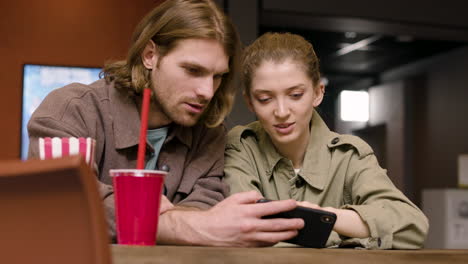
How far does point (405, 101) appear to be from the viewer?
800 centimetres

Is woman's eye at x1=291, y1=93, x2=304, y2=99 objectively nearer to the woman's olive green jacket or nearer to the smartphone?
the woman's olive green jacket

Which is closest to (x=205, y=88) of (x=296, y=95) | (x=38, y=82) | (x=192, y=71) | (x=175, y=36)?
(x=192, y=71)

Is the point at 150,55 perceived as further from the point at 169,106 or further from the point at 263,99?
the point at 263,99

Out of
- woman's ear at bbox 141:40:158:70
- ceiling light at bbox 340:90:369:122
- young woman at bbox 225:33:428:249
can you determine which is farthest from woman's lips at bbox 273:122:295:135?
ceiling light at bbox 340:90:369:122

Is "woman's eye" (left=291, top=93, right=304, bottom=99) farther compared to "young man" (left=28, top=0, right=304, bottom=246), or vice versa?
"woman's eye" (left=291, top=93, right=304, bottom=99)

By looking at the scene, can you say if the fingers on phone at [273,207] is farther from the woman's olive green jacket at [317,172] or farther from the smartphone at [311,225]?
the woman's olive green jacket at [317,172]

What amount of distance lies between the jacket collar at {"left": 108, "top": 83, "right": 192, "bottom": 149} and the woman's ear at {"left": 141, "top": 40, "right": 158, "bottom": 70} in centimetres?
11

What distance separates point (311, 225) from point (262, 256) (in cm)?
27

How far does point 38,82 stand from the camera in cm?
361

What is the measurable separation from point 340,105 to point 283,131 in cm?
739

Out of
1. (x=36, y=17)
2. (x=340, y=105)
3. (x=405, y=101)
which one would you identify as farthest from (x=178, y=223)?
(x=340, y=105)

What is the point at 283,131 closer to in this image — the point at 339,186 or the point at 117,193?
the point at 339,186

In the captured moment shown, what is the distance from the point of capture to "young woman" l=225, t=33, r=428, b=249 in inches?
61.0

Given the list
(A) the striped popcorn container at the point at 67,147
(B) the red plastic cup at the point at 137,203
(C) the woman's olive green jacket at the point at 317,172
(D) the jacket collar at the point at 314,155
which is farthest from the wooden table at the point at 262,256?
(D) the jacket collar at the point at 314,155
